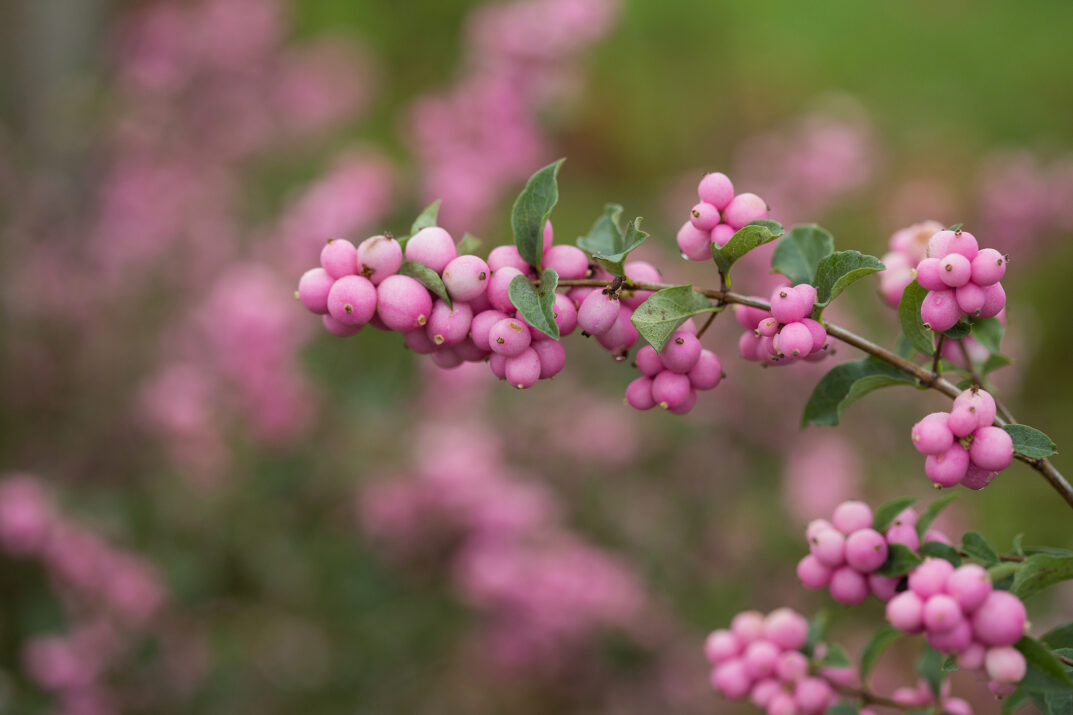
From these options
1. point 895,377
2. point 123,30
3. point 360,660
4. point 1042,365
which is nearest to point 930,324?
point 895,377

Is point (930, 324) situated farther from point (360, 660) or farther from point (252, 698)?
point (252, 698)

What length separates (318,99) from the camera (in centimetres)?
250

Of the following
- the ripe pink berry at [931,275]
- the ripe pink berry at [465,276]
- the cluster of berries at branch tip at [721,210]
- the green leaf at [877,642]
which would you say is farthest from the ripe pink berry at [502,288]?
the green leaf at [877,642]

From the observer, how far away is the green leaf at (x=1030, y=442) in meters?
0.46

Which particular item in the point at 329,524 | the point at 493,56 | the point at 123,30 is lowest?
the point at 329,524

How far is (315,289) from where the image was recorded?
52cm

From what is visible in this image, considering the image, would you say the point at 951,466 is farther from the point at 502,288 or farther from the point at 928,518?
the point at 502,288

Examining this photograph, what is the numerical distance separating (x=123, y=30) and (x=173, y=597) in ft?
5.68

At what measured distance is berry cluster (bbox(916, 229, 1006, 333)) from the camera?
455mm

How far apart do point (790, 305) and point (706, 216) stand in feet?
0.24

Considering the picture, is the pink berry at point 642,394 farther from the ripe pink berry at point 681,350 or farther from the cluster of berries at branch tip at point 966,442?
the cluster of berries at branch tip at point 966,442

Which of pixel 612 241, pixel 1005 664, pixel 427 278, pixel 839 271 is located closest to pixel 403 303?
pixel 427 278

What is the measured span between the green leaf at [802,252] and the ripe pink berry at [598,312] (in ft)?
0.43

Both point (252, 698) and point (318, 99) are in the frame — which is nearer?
point (252, 698)
